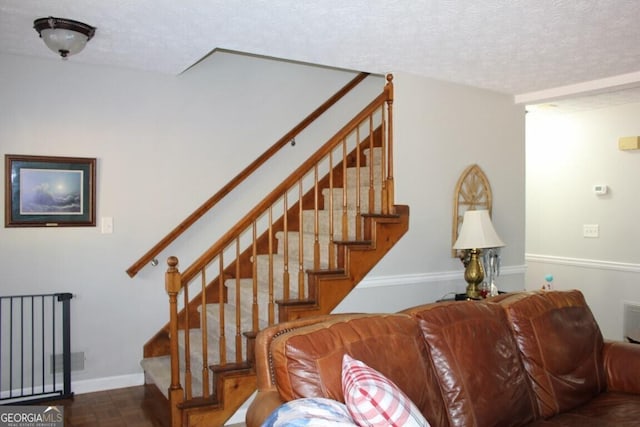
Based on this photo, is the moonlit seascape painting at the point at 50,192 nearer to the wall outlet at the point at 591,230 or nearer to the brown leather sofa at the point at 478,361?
the brown leather sofa at the point at 478,361

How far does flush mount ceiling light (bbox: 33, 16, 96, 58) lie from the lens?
286 centimetres

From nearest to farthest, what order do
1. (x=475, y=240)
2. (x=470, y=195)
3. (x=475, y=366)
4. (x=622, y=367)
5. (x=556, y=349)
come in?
(x=475, y=366)
(x=556, y=349)
(x=622, y=367)
(x=475, y=240)
(x=470, y=195)

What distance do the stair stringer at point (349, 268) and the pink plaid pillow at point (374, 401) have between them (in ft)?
5.22

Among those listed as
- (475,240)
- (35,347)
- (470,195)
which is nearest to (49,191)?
(35,347)

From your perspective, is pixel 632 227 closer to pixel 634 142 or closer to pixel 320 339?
pixel 634 142

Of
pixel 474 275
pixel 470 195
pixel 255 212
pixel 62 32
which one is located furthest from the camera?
pixel 470 195

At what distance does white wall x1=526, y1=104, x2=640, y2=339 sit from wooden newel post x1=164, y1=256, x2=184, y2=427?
4.06 metres

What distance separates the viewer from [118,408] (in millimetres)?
3527

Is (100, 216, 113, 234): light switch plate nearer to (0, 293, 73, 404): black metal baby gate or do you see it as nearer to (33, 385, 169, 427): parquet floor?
(0, 293, 73, 404): black metal baby gate

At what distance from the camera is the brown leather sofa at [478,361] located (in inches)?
74.2

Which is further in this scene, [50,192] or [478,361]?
[50,192]

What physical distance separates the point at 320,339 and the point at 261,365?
26 centimetres

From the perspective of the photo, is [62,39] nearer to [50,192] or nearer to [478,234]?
[50,192]

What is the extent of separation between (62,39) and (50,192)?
1.26 metres
